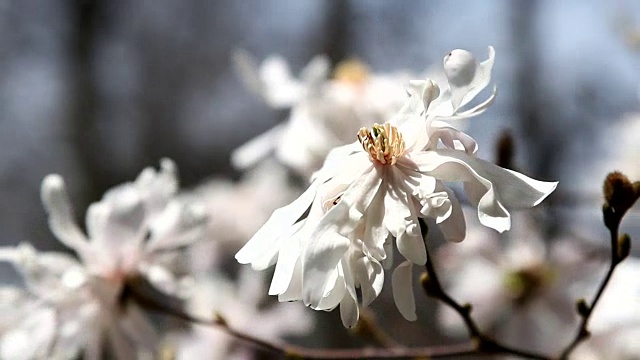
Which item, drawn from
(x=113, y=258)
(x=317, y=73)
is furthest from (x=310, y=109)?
(x=113, y=258)

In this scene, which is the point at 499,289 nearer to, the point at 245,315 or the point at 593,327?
the point at 593,327

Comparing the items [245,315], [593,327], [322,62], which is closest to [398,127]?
[322,62]

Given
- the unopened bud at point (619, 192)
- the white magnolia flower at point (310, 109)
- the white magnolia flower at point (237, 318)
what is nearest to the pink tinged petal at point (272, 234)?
the unopened bud at point (619, 192)

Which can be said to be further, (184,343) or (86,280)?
(184,343)

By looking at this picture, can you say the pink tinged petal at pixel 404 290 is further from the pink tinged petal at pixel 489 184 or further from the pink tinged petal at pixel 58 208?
the pink tinged petal at pixel 58 208

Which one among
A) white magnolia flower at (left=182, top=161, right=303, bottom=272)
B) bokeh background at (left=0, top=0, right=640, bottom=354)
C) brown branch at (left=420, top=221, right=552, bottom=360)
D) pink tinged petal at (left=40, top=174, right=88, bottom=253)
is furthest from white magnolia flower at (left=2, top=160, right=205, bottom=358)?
bokeh background at (left=0, top=0, right=640, bottom=354)

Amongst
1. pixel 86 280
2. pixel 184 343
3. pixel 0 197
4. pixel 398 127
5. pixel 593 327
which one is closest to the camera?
pixel 398 127
